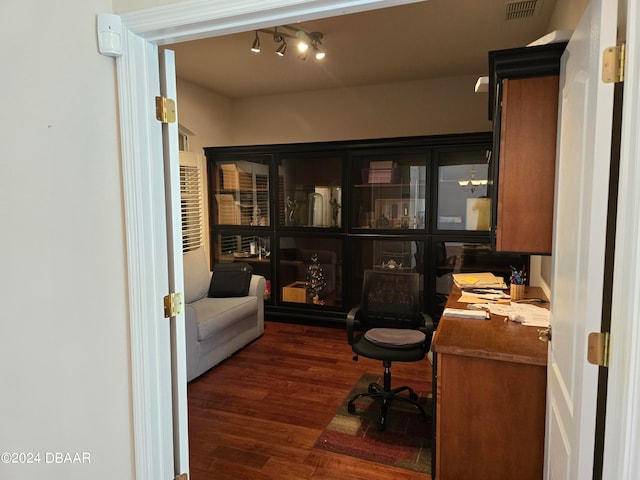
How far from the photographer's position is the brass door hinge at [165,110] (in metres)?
1.42

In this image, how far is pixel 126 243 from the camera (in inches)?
55.6

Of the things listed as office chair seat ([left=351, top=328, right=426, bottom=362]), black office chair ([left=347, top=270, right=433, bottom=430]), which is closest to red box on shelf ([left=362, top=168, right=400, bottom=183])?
black office chair ([left=347, top=270, right=433, bottom=430])

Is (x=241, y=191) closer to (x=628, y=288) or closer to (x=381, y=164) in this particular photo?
(x=381, y=164)

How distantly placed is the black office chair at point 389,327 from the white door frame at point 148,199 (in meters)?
1.47

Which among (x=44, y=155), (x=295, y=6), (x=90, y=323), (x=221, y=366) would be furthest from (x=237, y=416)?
(x=295, y=6)

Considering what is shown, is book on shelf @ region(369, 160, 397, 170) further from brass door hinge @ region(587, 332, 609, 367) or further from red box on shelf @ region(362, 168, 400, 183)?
brass door hinge @ region(587, 332, 609, 367)

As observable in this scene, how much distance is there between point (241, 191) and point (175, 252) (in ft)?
11.2

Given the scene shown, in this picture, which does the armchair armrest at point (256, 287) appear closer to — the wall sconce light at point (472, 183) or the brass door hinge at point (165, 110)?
the wall sconce light at point (472, 183)

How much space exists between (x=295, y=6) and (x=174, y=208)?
825 millimetres

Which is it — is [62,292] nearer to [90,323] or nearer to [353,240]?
[90,323]

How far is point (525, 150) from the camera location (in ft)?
5.20

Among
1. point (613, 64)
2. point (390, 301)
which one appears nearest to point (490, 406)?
point (390, 301)

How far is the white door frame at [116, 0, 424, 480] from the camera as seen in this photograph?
1.24 metres

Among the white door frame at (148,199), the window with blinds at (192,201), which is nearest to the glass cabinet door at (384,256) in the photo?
the window with blinds at (192,201)
